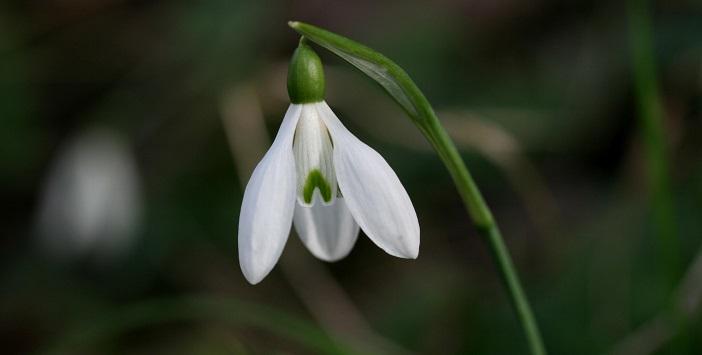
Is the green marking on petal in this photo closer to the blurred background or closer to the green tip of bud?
the green tip of bud

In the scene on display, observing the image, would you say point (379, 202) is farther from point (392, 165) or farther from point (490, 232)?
point (392, 165)

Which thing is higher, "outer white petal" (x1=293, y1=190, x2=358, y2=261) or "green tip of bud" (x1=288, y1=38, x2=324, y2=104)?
"green tip of bud" (x1=288, y1=38, x2=324, y2=104)

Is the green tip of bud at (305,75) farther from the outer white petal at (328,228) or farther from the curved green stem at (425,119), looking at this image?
the outer white petal at (328,228)

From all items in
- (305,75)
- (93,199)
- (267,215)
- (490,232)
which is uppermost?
(93,199)

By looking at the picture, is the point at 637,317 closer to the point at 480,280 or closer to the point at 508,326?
the point at 508,326

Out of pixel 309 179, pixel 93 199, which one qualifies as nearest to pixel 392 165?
pixel 93 199

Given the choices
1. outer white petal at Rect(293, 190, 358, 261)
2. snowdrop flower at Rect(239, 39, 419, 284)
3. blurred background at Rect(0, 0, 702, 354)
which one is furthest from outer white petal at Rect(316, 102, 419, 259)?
blurred background at Rect(0, 0, 702, 354)

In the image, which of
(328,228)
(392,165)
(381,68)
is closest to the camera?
(381,68)
